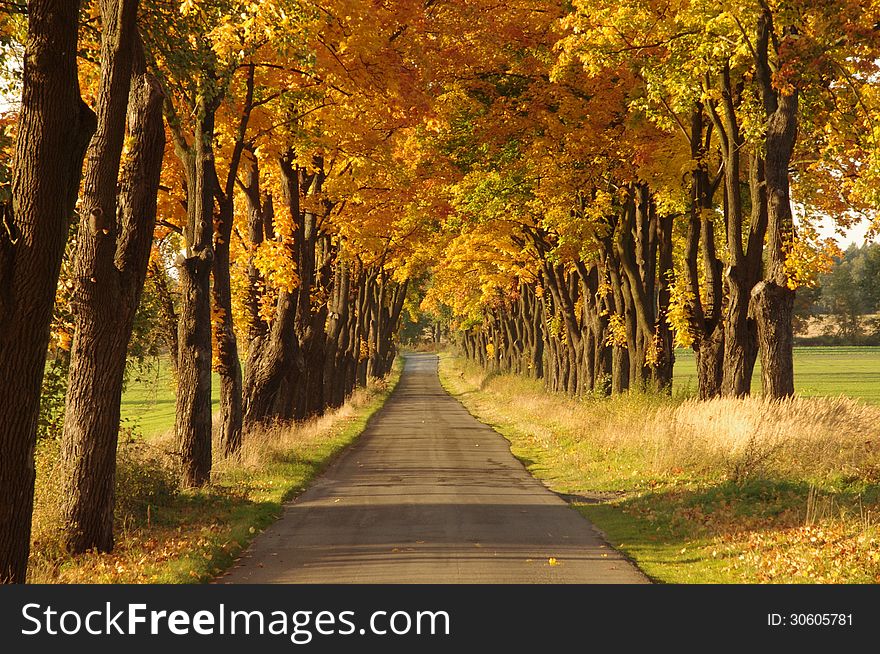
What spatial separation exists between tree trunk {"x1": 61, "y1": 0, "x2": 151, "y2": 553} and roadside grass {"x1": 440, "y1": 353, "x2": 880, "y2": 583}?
6651 mm

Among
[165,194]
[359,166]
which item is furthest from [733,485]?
[165,194]

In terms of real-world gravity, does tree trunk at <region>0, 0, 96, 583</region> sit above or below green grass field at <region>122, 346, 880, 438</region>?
above

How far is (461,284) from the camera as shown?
5616cm

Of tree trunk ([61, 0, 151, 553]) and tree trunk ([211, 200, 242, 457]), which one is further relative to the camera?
tree trunk ([211, 200, 242, 457])

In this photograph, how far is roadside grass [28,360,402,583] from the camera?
10391mm

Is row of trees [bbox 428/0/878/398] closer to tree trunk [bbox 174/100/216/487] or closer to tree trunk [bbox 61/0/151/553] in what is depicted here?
tree trunk [bbox 174/100/216/487]

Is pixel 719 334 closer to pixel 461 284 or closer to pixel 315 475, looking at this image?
pixel 315 475

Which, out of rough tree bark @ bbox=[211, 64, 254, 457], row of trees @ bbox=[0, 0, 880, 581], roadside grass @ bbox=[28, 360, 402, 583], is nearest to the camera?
row of trees @ bbox=[0, 0, 880, 581]

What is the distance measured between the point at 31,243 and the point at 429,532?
22.9ft

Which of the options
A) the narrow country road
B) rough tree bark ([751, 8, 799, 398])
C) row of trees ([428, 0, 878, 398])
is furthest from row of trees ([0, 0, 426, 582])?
rough tree bark ([751, 8, 799, 398])

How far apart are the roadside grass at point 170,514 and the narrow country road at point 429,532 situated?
38cm

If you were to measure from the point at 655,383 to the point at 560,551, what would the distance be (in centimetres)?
1589

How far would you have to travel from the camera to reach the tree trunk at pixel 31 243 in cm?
855

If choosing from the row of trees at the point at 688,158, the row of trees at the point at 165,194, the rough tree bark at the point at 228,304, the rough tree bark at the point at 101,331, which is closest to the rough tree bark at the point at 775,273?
the row of trees at the point at 688,158
